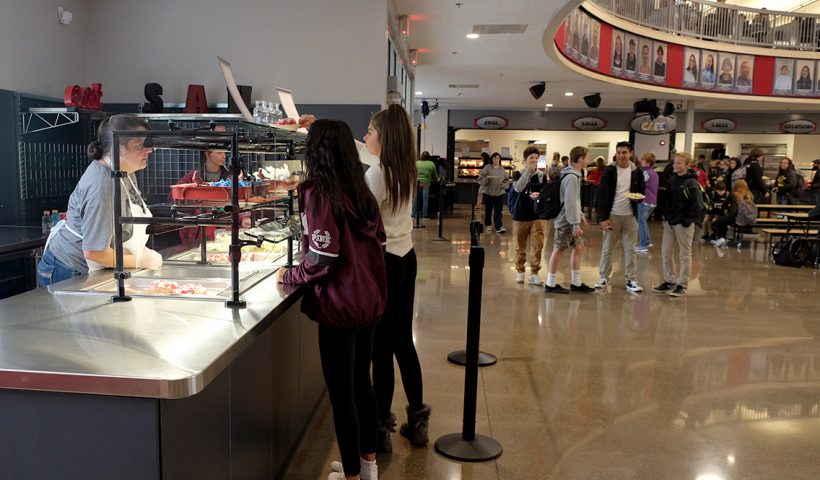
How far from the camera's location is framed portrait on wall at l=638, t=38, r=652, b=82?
1321 cm

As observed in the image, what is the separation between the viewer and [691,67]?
46.6 feet

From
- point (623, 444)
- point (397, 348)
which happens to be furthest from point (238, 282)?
point (623, 444)

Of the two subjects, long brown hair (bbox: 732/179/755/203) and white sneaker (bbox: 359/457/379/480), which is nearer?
white sneaker (bbox: 359/457/379/480)

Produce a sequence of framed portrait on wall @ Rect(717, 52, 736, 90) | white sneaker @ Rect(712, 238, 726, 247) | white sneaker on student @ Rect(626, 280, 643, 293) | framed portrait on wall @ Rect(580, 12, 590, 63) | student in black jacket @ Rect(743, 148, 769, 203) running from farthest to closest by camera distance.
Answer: framed portrait on wall @ Rect(717, 52, 736, 90), student in black jacket @ Rect(743, 148, 769, 203), white sneaker @ Rect(712, 238, 726, 247), framed portrait on wall @ Rect(580, 12, 590, 63), white sneaker on student @ Rect(626, 280, 643, 293)

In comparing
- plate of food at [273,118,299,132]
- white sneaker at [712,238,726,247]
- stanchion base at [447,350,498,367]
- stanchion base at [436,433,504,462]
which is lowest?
stanchion base at [436,433,504,462]

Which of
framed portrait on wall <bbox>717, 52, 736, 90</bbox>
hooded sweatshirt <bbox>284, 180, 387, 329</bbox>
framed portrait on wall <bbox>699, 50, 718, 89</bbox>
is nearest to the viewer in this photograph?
hooded sweatshirt <bbox>284, 180, 387, 329</bbox>

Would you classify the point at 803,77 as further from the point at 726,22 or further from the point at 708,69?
the point at 708,69

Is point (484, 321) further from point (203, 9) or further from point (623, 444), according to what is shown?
point (203, 9)

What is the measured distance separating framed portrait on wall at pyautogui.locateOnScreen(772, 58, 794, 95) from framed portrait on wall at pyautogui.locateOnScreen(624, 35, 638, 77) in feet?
14.7

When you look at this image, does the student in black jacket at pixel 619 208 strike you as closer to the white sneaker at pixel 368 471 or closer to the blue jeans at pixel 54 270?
the white sneaker at pixel 368 471

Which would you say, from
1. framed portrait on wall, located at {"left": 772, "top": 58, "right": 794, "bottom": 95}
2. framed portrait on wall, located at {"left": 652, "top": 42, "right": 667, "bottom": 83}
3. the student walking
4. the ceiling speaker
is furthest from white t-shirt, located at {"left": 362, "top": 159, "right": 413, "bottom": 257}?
framed portrait on wall, located at {"left": 772, "top": 58, "right": 794, "bottom": 95}

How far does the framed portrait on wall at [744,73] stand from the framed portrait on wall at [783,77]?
718 mm

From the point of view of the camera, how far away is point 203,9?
611 centimetres

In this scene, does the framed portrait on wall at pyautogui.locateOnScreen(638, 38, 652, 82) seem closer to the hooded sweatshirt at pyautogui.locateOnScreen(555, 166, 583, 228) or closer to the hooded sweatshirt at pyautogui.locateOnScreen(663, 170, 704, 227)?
the hooded sweatshirt at pyautogui.locateOnScreen(663, 170, 704, 227)
